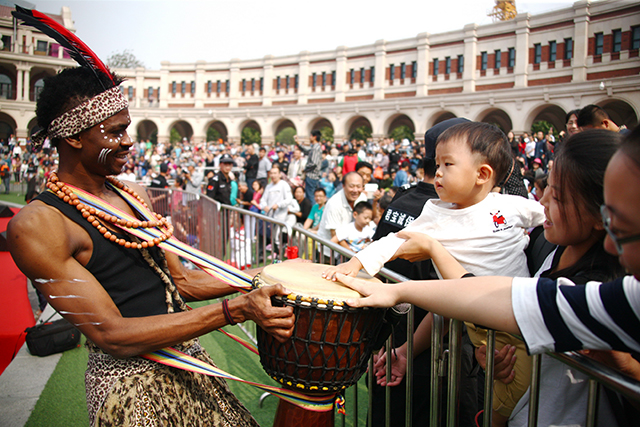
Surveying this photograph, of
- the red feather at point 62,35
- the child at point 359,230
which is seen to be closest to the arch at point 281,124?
the child at point 359,230

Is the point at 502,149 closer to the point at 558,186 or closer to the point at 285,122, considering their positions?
the point at 558,186

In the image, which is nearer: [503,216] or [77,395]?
[503,216]

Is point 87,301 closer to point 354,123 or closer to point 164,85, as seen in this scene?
point 354,123

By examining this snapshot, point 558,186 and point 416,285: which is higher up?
point 558,186

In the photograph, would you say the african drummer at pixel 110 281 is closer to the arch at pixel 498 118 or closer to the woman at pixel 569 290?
the woman at pixel 569 290

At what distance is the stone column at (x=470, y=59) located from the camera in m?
36.1

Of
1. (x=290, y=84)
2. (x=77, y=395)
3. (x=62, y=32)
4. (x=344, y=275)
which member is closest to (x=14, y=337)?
(x=77, y=395)

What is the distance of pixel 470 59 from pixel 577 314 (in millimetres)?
39439

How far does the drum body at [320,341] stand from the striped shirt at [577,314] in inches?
27.9

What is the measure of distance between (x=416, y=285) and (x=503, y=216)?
89 cm

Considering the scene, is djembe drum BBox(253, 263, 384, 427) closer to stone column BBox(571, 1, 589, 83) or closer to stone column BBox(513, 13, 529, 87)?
stone column BBox(571, 1, 589, 83)

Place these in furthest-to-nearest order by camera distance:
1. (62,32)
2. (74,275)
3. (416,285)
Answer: (62,32), (74,275), (416,285)

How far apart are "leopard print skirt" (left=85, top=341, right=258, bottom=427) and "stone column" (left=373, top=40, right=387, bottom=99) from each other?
41.2m

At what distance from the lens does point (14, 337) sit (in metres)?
2.85
